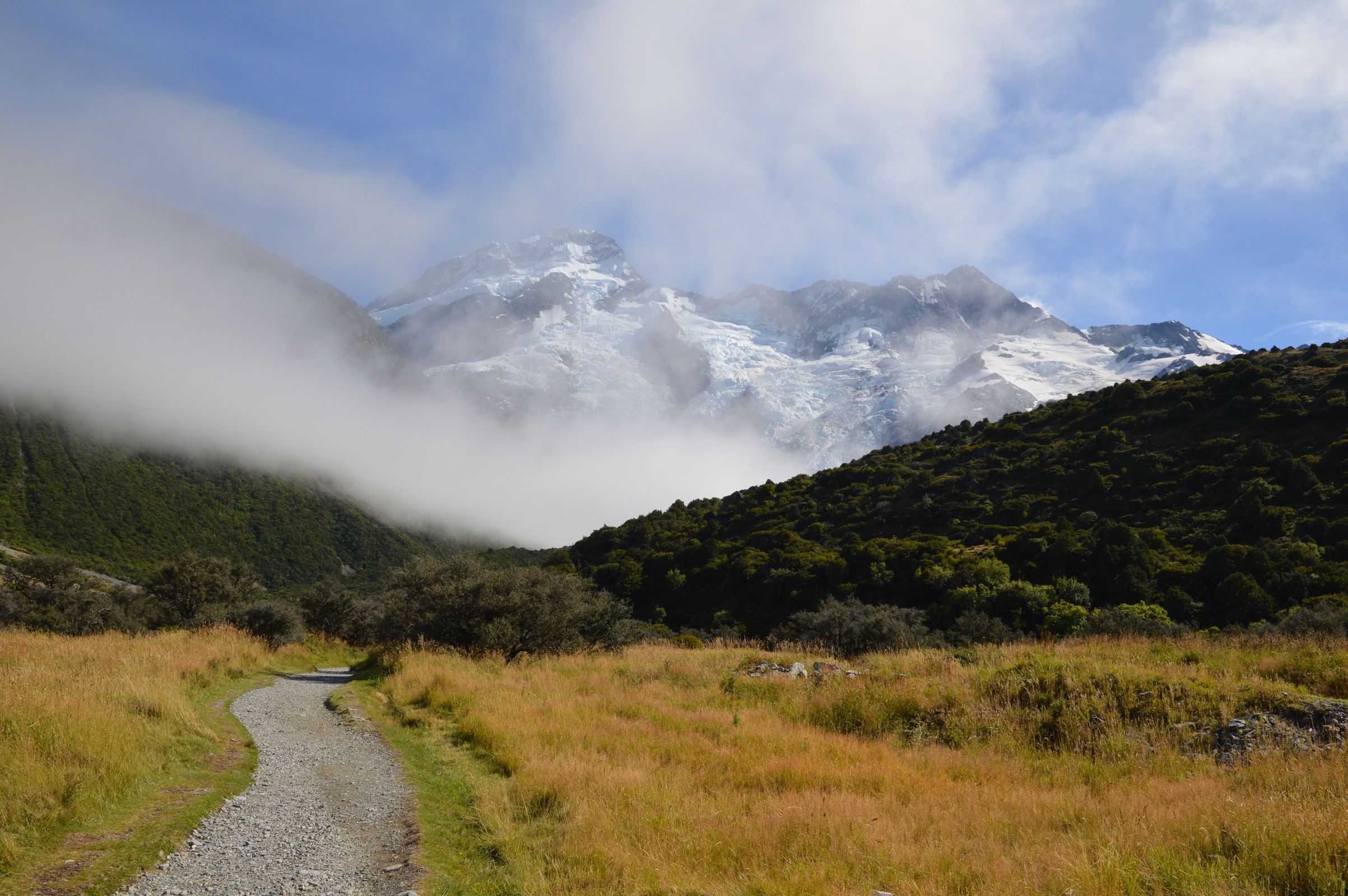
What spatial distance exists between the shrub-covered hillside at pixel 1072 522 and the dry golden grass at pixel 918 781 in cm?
1487

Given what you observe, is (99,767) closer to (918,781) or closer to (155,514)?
(918,781)

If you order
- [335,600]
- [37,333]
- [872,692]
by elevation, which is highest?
[37,333]

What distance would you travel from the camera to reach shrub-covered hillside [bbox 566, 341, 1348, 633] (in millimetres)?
26828

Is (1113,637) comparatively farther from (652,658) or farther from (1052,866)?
(1052,866)

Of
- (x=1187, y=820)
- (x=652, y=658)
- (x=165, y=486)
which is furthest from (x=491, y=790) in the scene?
(x=165, y=486)

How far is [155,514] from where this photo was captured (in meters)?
114

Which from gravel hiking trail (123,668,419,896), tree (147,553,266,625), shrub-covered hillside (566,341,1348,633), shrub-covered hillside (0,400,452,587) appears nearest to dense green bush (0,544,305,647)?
tree (147,553,266,625)

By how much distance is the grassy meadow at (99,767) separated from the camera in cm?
513

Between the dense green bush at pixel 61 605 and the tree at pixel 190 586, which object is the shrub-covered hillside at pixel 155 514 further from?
the tree at pixel 190 586

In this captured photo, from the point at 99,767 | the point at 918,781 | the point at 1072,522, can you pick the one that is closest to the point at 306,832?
the point at 99,767

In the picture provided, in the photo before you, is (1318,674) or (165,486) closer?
(1318,674)

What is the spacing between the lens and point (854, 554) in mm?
39094

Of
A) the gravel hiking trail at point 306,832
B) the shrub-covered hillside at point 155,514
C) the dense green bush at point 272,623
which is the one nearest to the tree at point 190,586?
the dense green bush at point 272,623

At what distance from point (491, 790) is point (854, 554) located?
3431 cm
